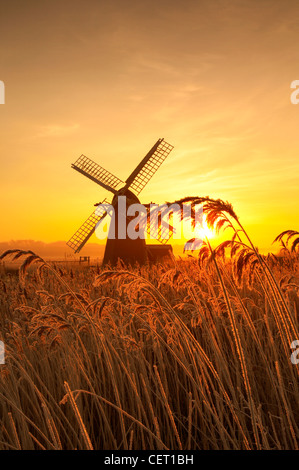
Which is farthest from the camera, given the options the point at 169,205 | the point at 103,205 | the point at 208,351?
the point at 103,205

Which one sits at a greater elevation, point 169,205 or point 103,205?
point 103,205

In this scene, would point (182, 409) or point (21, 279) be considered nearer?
point (21, 279)
